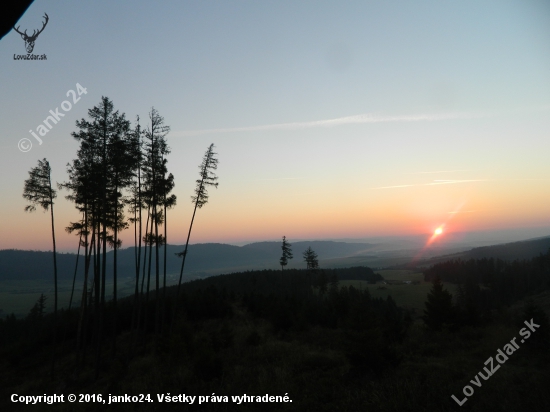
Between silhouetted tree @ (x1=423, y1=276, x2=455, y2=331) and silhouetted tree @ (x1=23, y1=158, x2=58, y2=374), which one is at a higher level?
silhouetted tree @ (x1=23, y1=158, x2=58, y2=374)

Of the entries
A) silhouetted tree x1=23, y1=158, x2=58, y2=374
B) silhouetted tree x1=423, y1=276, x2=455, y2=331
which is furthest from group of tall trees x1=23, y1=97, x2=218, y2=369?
silhouetted tree x1=423, y1=276, x2=455, y2=331

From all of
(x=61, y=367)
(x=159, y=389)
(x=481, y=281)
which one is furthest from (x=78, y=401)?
(x=481, y=281)

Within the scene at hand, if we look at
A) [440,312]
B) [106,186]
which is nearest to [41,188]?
[106,186]

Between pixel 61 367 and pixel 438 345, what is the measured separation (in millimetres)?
27189

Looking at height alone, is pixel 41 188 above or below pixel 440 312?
above

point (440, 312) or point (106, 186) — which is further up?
point (106, 186)

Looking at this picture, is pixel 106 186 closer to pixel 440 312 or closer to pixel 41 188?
pixel 41 188

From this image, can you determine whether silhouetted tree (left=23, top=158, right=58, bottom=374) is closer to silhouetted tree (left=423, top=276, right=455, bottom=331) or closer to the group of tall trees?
the group of tall trees

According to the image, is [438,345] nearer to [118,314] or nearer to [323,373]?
[323,373]

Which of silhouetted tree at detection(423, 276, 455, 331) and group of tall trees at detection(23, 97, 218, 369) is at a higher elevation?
group of tall trees at detection(23, 97, 218, 369)

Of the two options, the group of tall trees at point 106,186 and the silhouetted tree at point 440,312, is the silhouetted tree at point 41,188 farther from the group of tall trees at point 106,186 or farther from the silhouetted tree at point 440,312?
the silhouetted tree at point 440,312

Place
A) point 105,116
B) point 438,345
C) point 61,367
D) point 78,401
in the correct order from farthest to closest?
point 61,367, point 105,116, point 438,345, point 78,401

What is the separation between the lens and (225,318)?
31891mm

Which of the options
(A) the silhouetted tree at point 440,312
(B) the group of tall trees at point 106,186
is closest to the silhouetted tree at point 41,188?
(B) the group of tall trees at point 106,186
